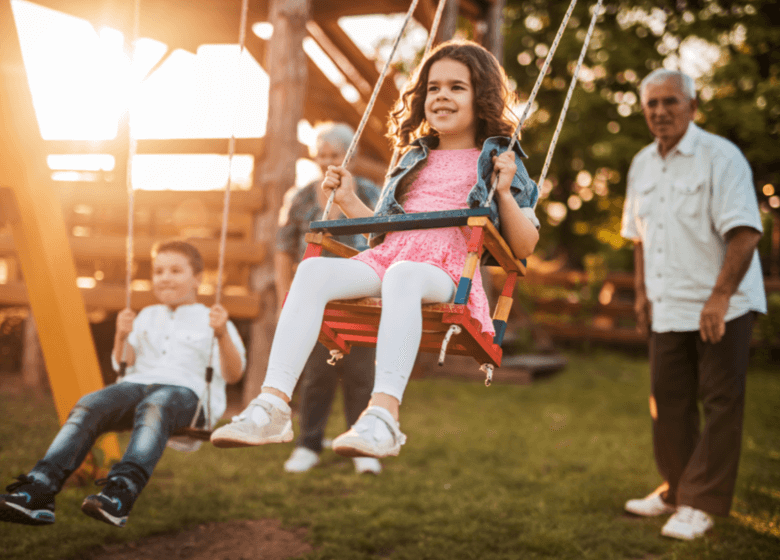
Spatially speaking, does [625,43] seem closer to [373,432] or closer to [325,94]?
[325,94]

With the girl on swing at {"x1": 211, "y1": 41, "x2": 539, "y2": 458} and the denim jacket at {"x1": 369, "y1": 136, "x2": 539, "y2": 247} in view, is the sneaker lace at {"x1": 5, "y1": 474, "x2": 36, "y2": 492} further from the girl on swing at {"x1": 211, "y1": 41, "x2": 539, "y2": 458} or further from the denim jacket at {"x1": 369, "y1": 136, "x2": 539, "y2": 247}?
the denim jacket at {"x1": 369, "y1": 136, "x2": 539, "y2": 247}

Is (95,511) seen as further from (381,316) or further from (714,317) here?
(714,317)

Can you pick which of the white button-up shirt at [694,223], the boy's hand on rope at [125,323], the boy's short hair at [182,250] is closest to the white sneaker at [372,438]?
the boy's hand on rope at [125,323]

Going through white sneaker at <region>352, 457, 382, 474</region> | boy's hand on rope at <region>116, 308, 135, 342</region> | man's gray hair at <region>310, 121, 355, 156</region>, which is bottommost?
white sneaker at <region>352, 457, 382, 474</region>

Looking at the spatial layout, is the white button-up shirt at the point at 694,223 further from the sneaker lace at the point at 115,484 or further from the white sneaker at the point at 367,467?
the sneaker lace at the point at 115,484

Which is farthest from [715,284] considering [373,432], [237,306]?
[237,306]

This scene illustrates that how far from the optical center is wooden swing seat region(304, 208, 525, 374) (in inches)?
82.7

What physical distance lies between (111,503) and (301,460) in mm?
2066

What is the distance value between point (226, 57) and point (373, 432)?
23.3 feet

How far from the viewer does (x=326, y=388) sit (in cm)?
425

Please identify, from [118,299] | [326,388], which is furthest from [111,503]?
[118,299]

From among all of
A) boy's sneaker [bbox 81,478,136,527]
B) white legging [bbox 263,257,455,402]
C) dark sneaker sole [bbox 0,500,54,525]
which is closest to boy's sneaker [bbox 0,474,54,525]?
dark sneaker sole [bbox 0,500,54,525]

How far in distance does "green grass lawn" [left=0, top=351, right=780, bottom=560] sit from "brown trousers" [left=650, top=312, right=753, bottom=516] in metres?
0.25

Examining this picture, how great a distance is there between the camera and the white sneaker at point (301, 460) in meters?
4.25
